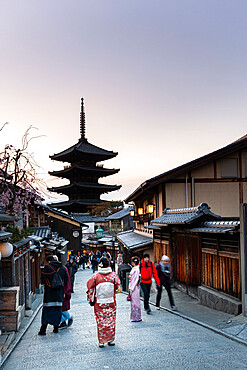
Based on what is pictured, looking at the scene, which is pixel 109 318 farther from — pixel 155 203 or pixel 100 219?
pixel 100 219

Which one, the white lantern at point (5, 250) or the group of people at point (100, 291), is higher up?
the white lantern at point (5, 250)

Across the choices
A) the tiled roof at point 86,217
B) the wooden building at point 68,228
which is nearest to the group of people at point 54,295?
the wooden building at point 68,228

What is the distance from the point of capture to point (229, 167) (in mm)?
18078

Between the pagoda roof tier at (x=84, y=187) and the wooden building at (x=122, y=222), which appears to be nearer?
the wooden building at (x=122, y=222)

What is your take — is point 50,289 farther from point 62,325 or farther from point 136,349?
point 136,349

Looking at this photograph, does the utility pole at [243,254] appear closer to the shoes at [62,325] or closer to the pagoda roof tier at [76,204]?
the shoes at [62,325]

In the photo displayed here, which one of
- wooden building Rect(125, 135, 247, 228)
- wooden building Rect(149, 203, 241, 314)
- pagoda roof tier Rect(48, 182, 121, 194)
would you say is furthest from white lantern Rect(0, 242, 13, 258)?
pagoda roof tier Rect(48, 182, 121, 194)

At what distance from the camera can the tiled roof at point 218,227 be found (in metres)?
7.90

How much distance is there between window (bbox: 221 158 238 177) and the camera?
59.1ft

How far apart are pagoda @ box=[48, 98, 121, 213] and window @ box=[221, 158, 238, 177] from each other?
3344 cm

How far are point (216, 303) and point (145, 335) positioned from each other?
2715mm

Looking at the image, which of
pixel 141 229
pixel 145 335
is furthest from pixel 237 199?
pixel 145 335

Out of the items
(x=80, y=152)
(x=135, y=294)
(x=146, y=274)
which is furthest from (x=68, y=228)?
(x=135, y=294)

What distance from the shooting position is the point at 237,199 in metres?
18.0
